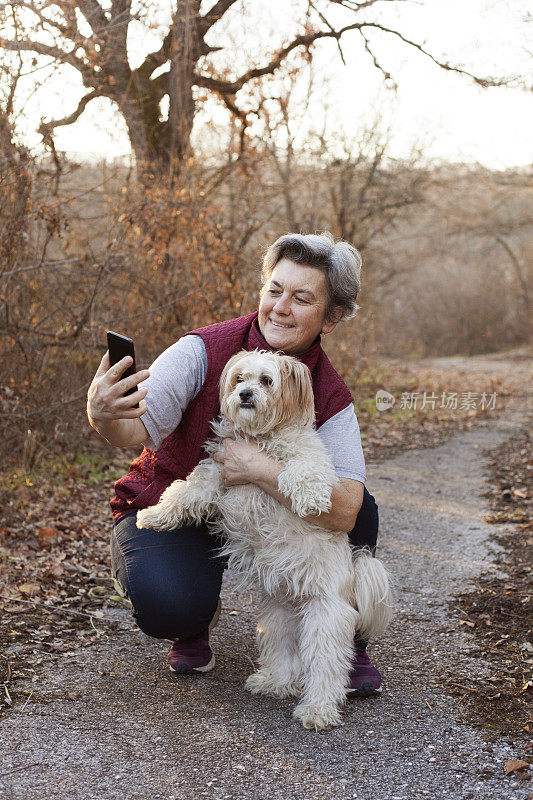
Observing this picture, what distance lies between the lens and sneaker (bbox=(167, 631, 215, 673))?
3.40 m

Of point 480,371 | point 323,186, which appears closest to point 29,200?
point 323,186

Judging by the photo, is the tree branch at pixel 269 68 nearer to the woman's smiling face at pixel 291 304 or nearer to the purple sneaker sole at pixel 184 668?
the woman's smiling face at pixel 291 304

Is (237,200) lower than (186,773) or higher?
higher

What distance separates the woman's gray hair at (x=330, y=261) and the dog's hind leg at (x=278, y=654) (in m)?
1.28

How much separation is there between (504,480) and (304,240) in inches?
214

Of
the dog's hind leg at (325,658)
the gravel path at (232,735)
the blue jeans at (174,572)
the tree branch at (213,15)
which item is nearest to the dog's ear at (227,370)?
the blue jeans at (174,572)

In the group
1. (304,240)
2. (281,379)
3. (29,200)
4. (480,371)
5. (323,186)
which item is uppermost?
(323,186)

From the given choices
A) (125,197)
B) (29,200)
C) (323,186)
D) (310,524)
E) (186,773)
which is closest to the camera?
(186,773)

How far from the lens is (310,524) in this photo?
3.08 meters

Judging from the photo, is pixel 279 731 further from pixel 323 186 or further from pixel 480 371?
pixel 480 371

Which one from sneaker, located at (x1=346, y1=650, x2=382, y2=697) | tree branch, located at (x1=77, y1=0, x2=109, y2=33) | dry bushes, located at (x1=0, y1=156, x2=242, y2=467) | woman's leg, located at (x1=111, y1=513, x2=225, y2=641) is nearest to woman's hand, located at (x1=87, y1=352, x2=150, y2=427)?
woman's leg, located at (x1=111, y1=513, x2=225, y2=641)

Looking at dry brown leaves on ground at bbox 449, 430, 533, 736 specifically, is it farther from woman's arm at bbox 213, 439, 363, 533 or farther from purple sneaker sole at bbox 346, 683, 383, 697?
woman's arm at bbox 213, 439, 363, 533

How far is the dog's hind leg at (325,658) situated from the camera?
9.72 ft

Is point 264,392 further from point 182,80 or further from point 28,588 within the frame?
point 182,80
